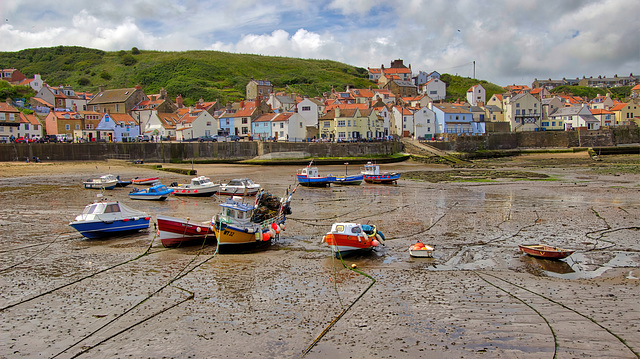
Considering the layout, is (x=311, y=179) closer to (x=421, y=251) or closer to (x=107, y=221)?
(x=107, y=221)

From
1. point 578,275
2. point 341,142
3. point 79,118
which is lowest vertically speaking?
point 578,275

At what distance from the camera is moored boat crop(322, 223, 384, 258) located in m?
16.2

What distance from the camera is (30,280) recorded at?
13.7 m

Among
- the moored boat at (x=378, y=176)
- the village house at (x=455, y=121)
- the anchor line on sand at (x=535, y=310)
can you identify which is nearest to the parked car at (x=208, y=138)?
the moored boat at (x=378, y=176)

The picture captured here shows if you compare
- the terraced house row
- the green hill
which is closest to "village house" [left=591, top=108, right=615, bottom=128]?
the terraced house row

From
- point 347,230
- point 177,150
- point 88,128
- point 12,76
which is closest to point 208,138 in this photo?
point 177,150

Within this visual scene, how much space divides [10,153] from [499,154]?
57.6m

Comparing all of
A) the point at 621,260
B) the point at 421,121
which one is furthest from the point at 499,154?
the point at 621,260

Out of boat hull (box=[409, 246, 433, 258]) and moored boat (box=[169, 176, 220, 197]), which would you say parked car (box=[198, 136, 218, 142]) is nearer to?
moored boat (box=[169, 176, 220, 197])

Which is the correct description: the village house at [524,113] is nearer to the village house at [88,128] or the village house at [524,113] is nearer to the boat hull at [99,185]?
the village house at [88,128]

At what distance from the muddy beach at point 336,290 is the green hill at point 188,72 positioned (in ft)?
251

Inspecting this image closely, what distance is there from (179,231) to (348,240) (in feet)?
20.3

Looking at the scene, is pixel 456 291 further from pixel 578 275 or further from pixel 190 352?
pixel 190 352

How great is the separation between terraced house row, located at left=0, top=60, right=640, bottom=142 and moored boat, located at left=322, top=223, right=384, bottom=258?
4820cm
